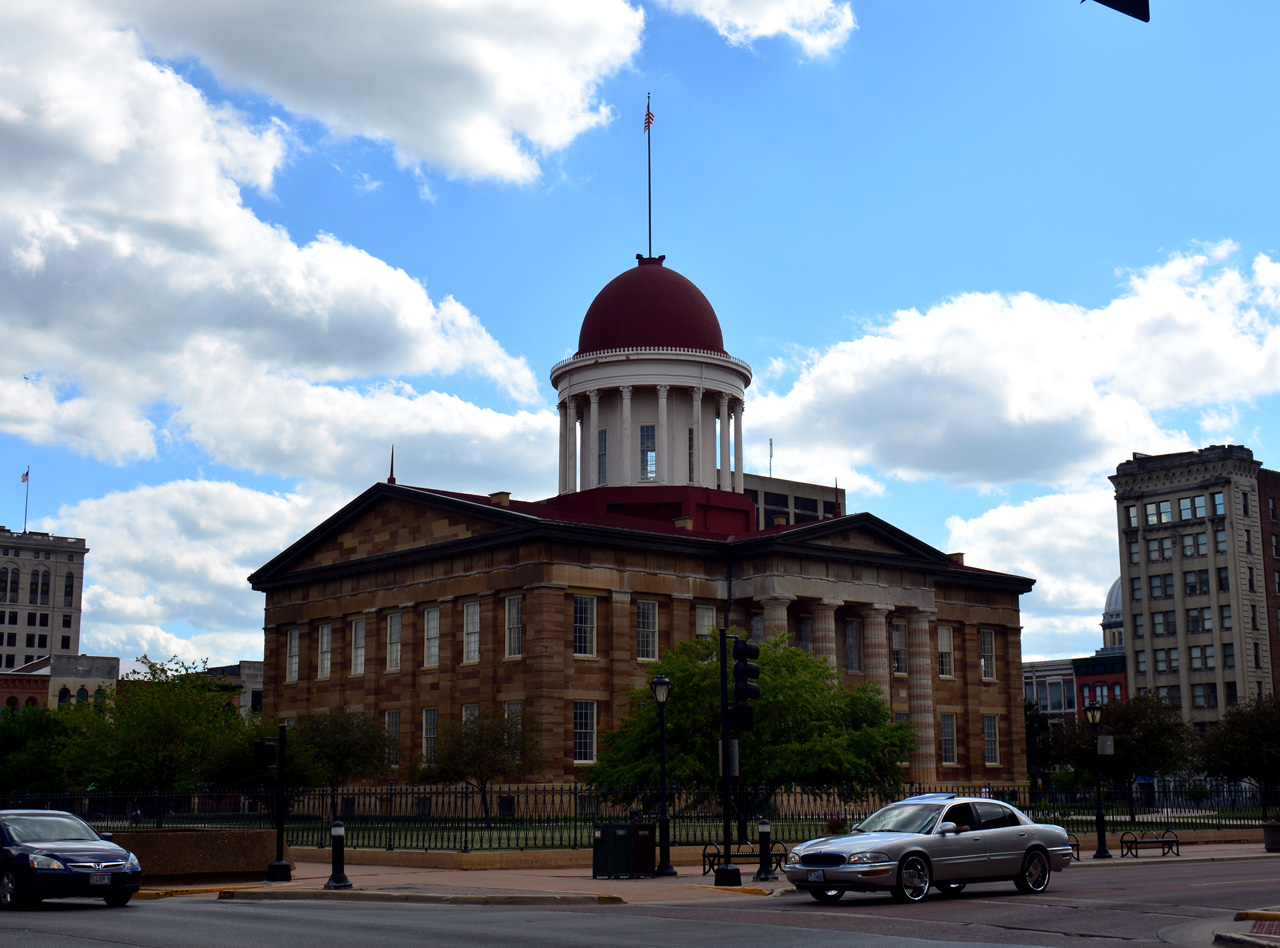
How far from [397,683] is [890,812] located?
4279 centimetres

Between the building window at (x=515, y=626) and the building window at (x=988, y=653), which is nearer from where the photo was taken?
the building window at (x=515, y=626)

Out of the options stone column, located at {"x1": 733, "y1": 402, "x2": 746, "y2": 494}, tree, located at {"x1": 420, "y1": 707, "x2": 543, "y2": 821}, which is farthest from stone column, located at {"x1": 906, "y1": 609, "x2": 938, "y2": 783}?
tree, located at {"x1": 420, "y1": 707, "x2": 543, "y2": 821}

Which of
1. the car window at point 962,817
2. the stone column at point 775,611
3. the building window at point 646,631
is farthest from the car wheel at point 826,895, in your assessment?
the stone column at point 775,611

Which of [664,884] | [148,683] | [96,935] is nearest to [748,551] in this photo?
[148,683]

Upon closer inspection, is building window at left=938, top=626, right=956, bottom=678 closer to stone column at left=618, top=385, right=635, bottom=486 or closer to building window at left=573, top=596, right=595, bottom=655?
stone column at left=618, top=385, right=635, bottom=486

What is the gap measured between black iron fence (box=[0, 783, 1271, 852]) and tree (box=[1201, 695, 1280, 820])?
Result: 15.7m

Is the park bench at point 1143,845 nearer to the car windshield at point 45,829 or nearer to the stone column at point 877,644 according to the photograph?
the stone column at point 877,644

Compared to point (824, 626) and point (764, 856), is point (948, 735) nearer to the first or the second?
point (824, 626)

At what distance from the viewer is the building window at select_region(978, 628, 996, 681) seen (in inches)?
2985

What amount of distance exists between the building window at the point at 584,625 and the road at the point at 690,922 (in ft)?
111

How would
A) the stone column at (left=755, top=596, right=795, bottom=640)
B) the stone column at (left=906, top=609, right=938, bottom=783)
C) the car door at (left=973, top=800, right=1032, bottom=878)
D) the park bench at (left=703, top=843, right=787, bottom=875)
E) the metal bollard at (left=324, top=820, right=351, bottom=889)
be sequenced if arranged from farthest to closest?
the stone column at (left=906, top=609, right=938, bottom=783)
the stone column at (left=755, top=596, right=795, bottom=640)
the park bench at (left=703, top=843, right=787, bottom=875)
the metal bollard at (left=324, top=820, right=351, bottom=889)
the car door at (left=973, top=800, right=1032, bottom=878)

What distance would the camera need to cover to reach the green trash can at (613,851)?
28.7 metres

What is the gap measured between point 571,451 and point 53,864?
5516 cm

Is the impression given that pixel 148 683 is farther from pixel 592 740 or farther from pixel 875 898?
pixel 875 898
